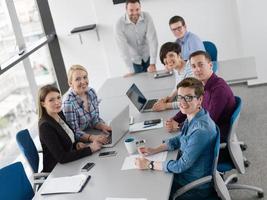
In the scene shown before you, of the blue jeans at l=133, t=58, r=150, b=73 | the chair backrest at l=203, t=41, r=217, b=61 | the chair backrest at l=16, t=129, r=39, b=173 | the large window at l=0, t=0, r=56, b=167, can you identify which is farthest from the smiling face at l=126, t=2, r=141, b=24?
the chair backrest at l=16, t=129, r=39, b=173

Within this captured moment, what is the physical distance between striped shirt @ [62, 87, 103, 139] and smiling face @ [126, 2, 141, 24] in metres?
1.65

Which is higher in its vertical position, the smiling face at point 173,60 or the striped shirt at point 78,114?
the smiling face at point 173,60

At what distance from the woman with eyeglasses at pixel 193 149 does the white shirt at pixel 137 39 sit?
8.03 feet

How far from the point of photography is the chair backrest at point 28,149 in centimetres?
328

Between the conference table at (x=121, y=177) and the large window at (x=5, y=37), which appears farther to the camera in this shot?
the large window at (x=5, y=37)

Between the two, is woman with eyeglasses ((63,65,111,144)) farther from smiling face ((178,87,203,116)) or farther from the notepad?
smiling face ((178,87,203,116))

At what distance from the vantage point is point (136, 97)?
3686 mm

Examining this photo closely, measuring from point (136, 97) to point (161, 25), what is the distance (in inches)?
103

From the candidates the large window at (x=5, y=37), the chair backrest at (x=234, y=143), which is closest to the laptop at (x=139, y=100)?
the chair backrest at (x=234, y=143)

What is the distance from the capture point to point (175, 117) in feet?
10.6

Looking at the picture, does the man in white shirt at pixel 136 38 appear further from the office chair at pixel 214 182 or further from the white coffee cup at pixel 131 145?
the office chair at pixel 214 182

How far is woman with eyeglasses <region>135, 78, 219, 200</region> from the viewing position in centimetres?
244

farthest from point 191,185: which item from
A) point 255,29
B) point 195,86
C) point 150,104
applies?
point 255,29

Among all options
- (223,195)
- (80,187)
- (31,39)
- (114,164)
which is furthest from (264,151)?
(31,39)
